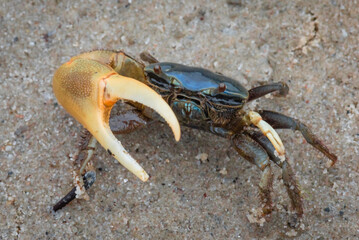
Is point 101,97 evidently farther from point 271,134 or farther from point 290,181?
point 290,181

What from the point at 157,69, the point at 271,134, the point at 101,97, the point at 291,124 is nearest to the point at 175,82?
the point at 157,69

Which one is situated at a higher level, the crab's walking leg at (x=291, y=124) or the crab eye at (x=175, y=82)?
the crab eye at (x=175, y=82)

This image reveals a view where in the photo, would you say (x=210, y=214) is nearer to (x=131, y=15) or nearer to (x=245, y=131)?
(x=245, y=131)

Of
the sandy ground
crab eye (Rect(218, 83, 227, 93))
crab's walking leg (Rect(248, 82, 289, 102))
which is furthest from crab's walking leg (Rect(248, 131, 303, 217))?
crab eye (Rect(218, 83, 227, 93))

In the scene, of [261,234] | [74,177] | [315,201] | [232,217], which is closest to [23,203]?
[74,177]

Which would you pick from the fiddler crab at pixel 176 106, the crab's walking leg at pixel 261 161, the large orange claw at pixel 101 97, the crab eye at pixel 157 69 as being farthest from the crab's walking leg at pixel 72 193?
the crab's walking leg at pixel 261 161

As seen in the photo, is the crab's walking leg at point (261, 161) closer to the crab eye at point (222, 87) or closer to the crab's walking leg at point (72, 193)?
the crab eye at point (222, 87)

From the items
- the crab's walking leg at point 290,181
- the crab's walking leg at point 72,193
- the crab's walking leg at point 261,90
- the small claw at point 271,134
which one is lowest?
the crab's walking leg at point 72,193
